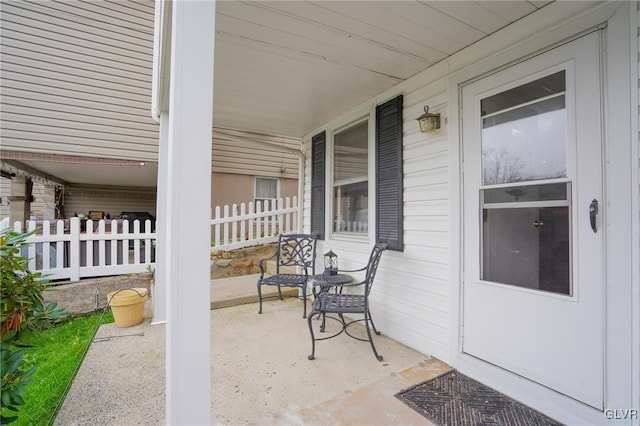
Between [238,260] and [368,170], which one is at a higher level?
[368,170]

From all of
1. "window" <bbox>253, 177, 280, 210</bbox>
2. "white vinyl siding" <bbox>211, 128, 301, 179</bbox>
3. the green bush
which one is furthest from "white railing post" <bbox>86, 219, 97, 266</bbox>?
"window" <bbox>253, 177, 280, 210</bbox>

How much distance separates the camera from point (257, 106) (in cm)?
348

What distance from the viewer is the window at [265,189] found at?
7848 mm

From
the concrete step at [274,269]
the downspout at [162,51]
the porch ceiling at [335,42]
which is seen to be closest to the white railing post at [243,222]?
the concrete step at [274,269]

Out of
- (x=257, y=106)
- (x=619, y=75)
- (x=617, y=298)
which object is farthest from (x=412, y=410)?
(x=257, y=106)

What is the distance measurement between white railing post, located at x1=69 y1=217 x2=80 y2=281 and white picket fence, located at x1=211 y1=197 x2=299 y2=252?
1.95 m

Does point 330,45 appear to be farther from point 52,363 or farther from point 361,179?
point 52,363

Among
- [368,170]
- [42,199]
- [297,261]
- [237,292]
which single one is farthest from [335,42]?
[42,199]

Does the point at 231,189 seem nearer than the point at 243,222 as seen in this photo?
No

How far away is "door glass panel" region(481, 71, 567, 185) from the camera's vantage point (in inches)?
71.6

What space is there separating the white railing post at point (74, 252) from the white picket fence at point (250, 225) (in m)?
1.95

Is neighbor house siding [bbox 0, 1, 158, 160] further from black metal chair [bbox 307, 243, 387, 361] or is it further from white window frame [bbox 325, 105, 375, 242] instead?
black metal chair [bbox 307, 243, 387, 361]

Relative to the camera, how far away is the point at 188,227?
1.02m

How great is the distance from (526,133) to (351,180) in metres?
1.96
